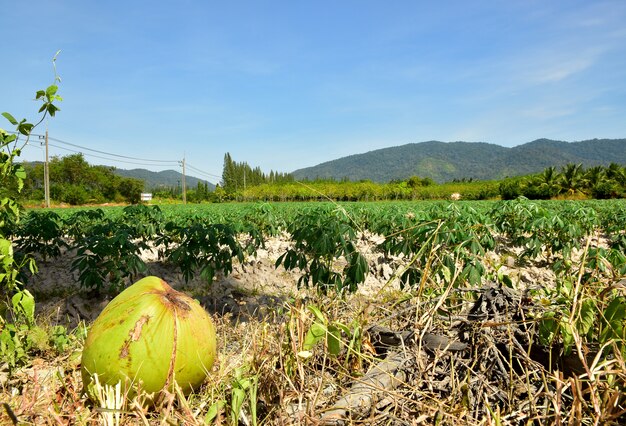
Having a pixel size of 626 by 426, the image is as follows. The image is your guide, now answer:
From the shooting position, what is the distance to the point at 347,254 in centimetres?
413

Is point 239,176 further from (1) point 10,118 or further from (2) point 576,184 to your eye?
(1) point 10,118

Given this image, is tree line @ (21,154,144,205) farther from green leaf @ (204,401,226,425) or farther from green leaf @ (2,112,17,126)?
green leaf @ (204,401,226,425)

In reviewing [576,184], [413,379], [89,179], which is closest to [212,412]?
[413,379]

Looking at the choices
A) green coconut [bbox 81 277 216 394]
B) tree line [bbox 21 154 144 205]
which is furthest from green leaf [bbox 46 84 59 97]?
tree line [bbox 21 154 144 205]

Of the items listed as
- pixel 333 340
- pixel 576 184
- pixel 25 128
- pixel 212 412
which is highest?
pixel 576 184

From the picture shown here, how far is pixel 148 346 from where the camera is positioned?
134cm

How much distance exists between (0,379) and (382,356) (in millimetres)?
2015

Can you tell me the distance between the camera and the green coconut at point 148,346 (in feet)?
4.32

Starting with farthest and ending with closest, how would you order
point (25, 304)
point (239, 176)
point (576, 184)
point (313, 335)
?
1. point (239, 176)
2. point (576, 184)
3. point (25, 304)
4. point (313, 335)

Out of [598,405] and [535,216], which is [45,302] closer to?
[598,405]

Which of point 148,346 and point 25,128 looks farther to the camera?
point 25,128

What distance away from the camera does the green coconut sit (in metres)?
1.32

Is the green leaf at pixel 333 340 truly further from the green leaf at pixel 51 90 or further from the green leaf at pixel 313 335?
the green leaf at pixel 51 90

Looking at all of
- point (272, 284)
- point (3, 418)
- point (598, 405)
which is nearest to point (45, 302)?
point (272, 284)
